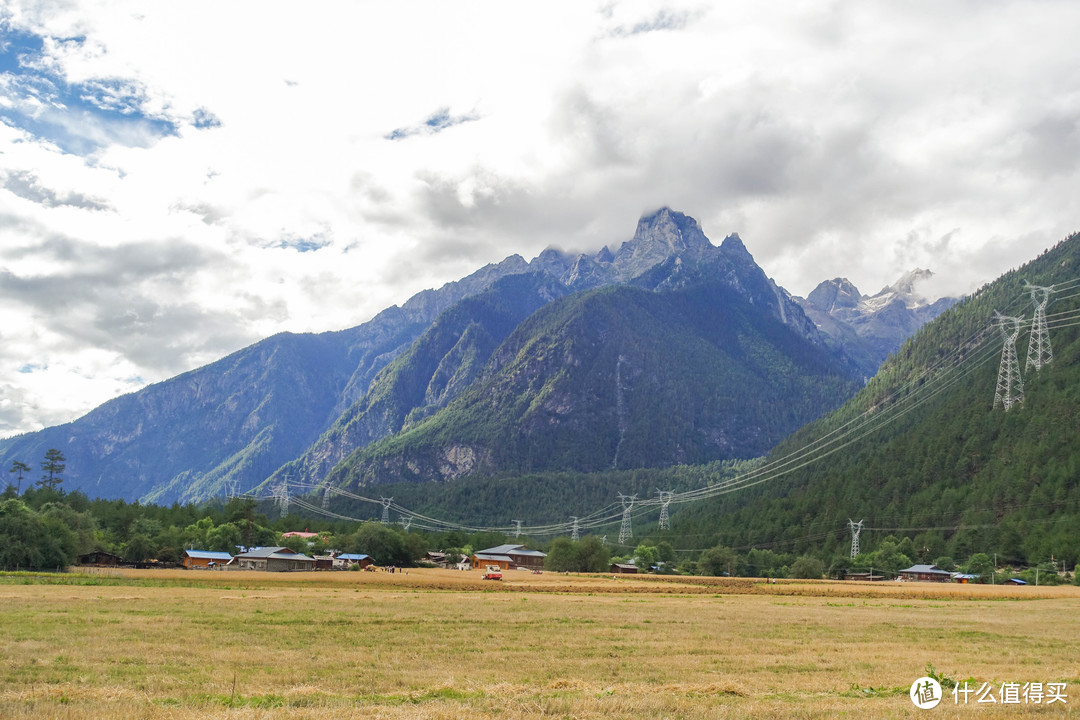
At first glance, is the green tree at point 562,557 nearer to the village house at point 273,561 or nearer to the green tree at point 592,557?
the green tree at point 592,557

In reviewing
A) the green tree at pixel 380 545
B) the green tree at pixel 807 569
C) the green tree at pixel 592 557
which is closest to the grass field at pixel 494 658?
the green tree at pixel 807 569

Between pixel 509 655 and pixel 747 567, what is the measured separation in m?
167

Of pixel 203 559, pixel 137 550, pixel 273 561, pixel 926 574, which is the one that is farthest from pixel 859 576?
pixel 137 550

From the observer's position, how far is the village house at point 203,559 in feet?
550

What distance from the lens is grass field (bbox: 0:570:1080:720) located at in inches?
984

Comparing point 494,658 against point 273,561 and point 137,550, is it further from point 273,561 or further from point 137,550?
point 137,550

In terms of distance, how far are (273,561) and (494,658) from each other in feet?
475

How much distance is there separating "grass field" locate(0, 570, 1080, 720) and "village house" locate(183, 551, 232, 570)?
103817 mm

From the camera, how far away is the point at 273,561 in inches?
6629

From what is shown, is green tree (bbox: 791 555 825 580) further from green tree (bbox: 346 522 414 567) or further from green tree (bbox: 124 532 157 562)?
green tree (bbox: 124 532 157 562)

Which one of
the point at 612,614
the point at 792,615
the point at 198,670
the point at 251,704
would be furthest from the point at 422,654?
the point at 792,615

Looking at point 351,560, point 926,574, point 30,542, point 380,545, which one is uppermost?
point 30,542

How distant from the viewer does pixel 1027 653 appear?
4041cm

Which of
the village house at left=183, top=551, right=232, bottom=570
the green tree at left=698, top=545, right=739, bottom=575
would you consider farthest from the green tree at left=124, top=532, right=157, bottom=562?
the green tree at left=698, top=545, right=739, bottom=575
